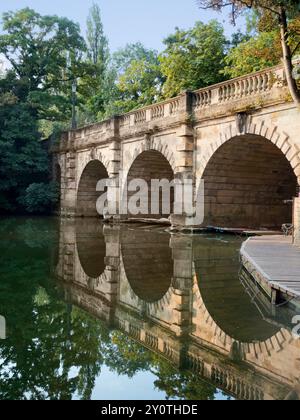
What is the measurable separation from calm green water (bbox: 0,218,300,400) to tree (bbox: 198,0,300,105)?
367cm

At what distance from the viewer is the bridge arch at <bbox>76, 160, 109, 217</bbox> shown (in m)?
25.1

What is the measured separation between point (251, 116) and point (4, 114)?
17.6m

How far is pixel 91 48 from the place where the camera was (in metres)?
43.5

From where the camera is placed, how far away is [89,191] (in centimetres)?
2562

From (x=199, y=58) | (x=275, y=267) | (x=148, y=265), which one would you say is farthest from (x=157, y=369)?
(x=199, y=58)

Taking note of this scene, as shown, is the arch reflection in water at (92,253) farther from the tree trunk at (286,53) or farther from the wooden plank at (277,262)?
the tree trunk at (286,53)

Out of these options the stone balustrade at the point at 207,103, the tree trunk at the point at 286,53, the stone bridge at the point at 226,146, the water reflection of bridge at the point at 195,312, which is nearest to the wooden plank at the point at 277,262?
the water reflection of bridge at the point at 195,312

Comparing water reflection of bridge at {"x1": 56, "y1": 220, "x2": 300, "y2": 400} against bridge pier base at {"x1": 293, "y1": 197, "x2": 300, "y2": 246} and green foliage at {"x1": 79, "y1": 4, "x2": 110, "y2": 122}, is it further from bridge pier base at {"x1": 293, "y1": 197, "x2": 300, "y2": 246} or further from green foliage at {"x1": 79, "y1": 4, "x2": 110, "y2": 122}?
green foliage at {"x1": 79, "y1": 4, "x2": 110, "y2": 122}

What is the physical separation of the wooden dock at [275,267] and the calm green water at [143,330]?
0.23m

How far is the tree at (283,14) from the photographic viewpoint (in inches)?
319

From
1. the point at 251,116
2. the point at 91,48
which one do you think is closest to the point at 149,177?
the point at 251,116

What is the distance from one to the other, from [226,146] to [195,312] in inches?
388

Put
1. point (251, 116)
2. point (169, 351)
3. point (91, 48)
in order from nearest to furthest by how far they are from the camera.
A: point (169, 351)
point (251, 116)
point (91, 48)
